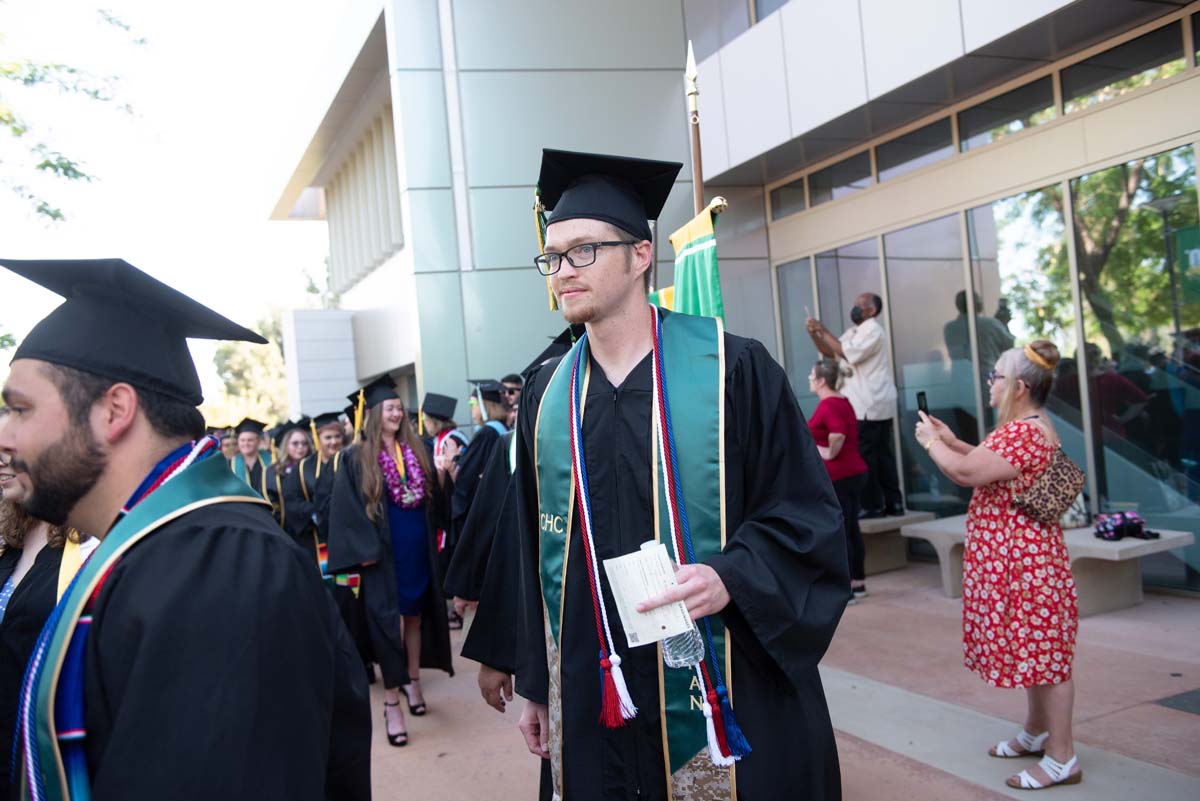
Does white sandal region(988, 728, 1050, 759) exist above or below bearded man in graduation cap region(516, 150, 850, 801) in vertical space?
below

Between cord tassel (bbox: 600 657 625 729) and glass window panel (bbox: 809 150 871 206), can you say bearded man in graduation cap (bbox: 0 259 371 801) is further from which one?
glass window panel (bbox: 809 150 871 206)

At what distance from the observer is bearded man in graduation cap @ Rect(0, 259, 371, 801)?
1232 mm

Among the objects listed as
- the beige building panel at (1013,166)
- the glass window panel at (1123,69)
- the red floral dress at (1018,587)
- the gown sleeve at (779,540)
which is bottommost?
the red floral dress at (1018,587)

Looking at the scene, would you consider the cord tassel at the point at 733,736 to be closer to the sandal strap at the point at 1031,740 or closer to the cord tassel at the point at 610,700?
the cord tassel at the point at 610,700

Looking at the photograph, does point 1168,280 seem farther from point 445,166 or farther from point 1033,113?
point 445,166

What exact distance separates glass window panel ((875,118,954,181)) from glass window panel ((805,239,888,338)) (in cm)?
73

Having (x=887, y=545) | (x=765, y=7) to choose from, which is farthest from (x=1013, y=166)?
(x=765, y=7)

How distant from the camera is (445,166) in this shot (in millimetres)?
10609

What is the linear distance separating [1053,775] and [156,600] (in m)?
3.51

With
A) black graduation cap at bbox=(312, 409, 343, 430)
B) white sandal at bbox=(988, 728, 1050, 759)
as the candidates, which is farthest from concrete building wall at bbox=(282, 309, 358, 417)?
white sandal at bbox=(988, 728, 1050, 759)

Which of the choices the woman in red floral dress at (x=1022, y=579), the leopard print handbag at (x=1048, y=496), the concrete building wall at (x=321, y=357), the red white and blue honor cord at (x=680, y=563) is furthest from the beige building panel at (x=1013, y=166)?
the concrete building wall at (x=321, y=357)

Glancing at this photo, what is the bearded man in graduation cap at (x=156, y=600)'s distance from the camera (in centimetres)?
123

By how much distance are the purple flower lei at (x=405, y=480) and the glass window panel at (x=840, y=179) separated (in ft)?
17.9

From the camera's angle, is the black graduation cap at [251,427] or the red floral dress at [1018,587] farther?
the black graduation cap at [251,427]
